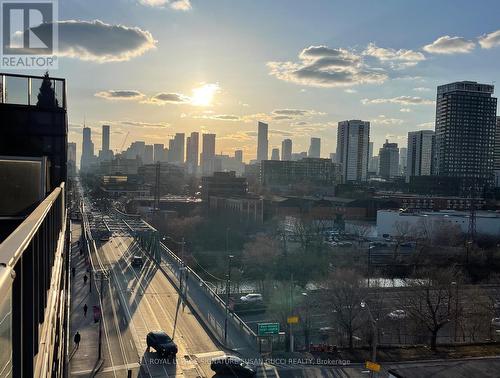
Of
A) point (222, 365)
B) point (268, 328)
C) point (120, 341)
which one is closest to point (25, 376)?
point (222, 365)

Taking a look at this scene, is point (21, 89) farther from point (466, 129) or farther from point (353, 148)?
point (353, 148)

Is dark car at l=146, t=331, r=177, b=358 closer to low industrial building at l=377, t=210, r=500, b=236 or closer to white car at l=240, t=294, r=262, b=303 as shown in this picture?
white car at l=240, t=294, r=262, b=303

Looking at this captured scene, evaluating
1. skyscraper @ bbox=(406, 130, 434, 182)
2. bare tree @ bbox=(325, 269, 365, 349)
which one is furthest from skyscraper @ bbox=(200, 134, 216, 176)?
bare tree @ bbox=(325, 269, 365, 349)

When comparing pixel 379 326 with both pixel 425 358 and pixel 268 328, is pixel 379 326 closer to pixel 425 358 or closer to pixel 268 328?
pixel 425 358

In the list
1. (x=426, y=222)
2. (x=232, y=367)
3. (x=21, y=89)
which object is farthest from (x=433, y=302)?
(x=426, y=222)

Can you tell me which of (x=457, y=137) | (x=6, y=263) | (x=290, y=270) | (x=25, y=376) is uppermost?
(x=457, y=137)

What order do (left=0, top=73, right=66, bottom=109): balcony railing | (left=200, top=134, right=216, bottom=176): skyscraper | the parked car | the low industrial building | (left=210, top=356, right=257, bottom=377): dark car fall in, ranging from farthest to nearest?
(left=200, top=134, right=216, bottom=176): skyscraper, the low industrial building, the parked car, (left=210, top=356, right=257, bottom=377): dark car, (left=0, top=73, right=66, bottom=109): balcony railing

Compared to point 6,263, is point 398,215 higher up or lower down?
lower down
